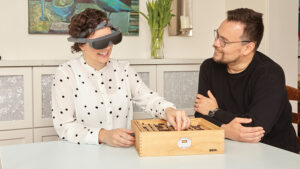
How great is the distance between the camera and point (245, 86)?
80.9 inches

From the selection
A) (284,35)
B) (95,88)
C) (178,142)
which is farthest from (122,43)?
(178,142)

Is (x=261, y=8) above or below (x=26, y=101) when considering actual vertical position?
above

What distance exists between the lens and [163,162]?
4.07 feet

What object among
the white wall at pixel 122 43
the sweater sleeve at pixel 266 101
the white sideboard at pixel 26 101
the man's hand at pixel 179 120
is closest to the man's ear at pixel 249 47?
the sweater sleeve at pixel 266 101

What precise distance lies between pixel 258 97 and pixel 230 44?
0.43 meters

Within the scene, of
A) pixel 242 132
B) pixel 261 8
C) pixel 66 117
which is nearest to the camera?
pixel 242 132

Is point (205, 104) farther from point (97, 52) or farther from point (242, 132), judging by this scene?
point (97, 52)

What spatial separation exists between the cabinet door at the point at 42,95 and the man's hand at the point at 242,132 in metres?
1.46

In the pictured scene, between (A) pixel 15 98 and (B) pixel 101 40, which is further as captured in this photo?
(A) pixel 15 98

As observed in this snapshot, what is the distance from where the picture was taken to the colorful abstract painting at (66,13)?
Answer: 2.83 metres

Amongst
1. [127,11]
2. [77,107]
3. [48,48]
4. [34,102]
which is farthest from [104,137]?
[127,11]

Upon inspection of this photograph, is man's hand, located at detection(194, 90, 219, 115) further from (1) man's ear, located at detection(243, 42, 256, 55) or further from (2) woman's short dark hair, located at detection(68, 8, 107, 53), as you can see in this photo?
(2) woman's short dark hair, located at detection(68, 8, 107, 53)

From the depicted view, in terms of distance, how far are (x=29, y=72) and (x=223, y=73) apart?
1400 mm

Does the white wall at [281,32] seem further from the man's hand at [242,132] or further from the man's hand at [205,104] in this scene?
the man's hand at [242,132]
